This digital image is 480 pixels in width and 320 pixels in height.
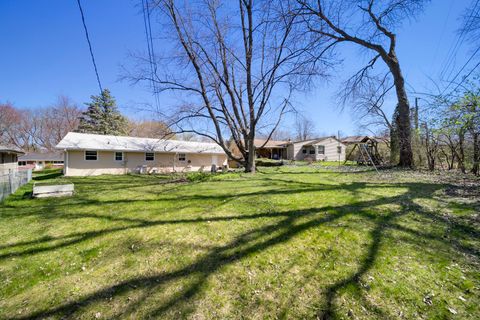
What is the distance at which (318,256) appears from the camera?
3.14 meters

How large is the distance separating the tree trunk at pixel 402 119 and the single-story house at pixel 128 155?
1558 centimetres

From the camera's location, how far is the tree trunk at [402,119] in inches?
430

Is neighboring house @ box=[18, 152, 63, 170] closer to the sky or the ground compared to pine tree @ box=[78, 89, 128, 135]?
closer to the ground

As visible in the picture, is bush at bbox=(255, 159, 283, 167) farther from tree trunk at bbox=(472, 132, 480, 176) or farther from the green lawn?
the green lawn

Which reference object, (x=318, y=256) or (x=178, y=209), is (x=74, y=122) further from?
(x=318, y=256)

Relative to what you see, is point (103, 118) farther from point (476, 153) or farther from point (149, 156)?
point (476, 153)

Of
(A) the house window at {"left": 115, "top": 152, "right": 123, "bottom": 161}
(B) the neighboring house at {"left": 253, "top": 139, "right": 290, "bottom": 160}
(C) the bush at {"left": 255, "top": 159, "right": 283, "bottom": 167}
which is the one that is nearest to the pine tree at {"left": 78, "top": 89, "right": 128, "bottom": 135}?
(A) the house window at {"left": 115, "top": 152, "right": 123, "bottom": 161}

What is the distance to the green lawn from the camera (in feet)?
7.68

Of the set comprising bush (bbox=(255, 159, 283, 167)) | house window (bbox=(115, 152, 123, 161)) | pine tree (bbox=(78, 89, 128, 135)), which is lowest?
bush (bbox=(255, 159, 283, 167))

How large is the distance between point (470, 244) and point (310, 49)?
1129 centimetres

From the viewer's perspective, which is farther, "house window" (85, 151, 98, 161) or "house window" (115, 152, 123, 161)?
"house window" (115, 152, 123, 161)

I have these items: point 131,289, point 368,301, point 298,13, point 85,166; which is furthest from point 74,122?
point 368,301

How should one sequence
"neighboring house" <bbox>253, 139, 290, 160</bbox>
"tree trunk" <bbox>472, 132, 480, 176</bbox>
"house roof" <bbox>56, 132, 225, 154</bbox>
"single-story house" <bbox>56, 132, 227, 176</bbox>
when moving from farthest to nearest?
1. "neighboring house" <bbox>253, 139, 290, 160</bbox>
2. "house roof" <bbox>56, 132, 225, 154</bbox>
3. "single-story house" <bbox>56, 132, 227, 176</bbox>
4. "tree trunk" <bbox>472, 132, 480, 176</bbox>

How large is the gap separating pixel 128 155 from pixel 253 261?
17.7m
